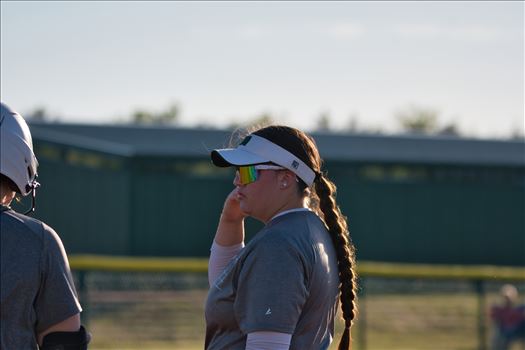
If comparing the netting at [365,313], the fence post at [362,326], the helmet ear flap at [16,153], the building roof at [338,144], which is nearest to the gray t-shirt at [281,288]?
the helmet ear flap at [16,153]

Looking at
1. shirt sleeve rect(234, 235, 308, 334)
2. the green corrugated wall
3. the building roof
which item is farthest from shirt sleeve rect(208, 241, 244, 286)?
the building roof

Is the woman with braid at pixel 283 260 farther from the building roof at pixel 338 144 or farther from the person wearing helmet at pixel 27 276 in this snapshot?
the building roof at pixel 338 144

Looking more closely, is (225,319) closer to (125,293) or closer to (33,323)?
(33,323)

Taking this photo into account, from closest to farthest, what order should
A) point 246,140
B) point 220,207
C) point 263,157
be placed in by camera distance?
1. point 263,157
2. point 246,140
3. point 220,207

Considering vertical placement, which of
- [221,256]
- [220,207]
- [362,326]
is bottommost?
[220,207]

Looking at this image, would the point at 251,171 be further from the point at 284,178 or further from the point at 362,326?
the point at 362,326

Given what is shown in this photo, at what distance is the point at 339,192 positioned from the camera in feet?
90.9

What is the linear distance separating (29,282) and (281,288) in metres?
0.79

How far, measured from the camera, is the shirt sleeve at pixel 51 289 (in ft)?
11.4

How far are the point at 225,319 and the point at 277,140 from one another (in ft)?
2.11

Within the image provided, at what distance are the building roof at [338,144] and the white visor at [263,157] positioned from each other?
76.2ft

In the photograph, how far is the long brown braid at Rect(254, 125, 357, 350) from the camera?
4.02 m

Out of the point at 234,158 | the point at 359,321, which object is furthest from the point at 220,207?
the point at 234,158

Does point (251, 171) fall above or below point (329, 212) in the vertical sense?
above
